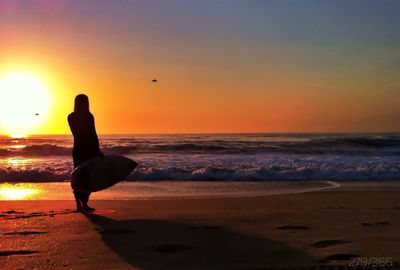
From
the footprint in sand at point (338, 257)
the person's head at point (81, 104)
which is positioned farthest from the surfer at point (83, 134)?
the footprint in sand at point (338, 257)

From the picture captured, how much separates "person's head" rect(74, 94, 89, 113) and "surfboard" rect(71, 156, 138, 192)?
31.9 inches

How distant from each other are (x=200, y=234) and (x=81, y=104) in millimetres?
3176

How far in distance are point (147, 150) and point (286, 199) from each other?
21.2 meters

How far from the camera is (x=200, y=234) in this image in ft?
19.2

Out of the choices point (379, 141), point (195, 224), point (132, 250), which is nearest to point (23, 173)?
point (195, 224)

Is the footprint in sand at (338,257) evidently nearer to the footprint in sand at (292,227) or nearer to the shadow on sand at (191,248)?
the shadow on sand at (191,248)

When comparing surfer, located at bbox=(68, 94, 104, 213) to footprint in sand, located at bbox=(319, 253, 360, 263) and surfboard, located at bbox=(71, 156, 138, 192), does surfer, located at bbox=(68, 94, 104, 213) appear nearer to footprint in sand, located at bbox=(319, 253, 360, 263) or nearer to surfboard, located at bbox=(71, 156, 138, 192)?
surfboard, located at bbox=(71, 156, 138, 192)

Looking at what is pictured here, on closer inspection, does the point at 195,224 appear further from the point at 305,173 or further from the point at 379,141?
the point at 379,141

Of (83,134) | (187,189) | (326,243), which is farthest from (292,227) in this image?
(187,189)

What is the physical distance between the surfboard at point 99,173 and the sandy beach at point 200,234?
0.43 meters

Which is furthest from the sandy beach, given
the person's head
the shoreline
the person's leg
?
the person's head

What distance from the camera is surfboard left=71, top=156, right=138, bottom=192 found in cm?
782

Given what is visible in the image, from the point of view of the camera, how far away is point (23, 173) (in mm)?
15227

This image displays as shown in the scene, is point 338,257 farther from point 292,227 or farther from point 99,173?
point 99,173
